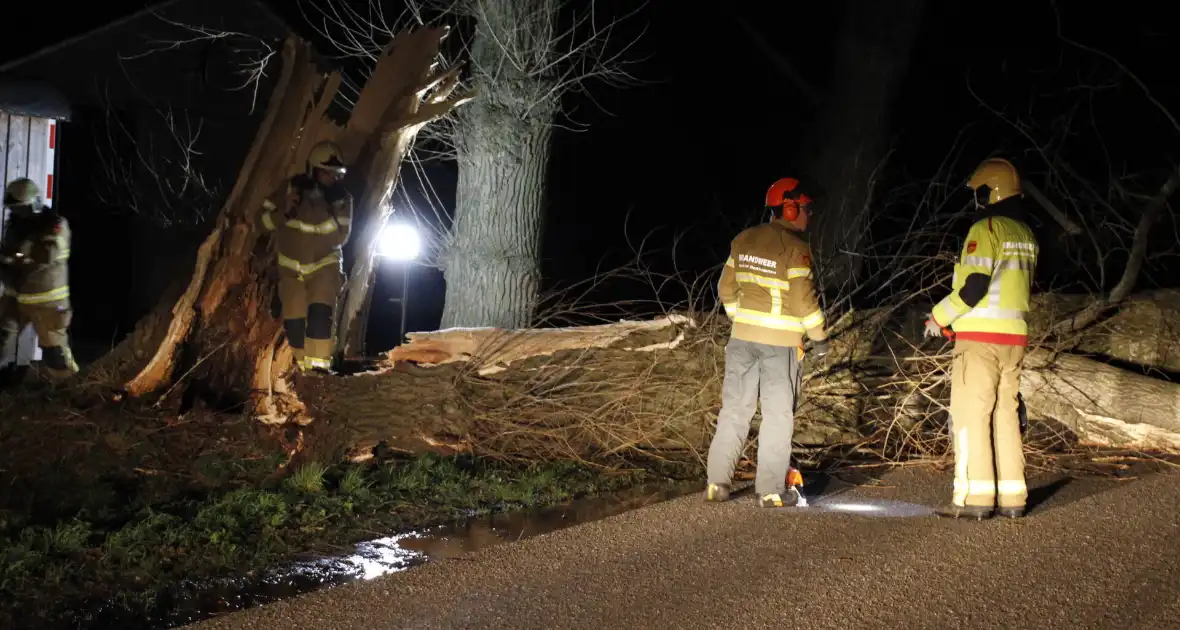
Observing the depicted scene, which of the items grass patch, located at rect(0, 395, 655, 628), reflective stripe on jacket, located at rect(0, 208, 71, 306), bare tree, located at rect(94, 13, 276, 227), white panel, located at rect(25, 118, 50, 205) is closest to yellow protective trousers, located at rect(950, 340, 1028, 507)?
grass patch, located at rect(0, 395, 655, 628)

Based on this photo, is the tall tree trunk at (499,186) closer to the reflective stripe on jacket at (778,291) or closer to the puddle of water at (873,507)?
the reflective stripe on jacket at (778,291)

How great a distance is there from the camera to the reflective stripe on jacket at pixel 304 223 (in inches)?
306

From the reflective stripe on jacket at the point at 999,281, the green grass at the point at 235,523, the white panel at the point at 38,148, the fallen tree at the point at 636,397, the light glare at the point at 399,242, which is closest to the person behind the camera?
the green grass at the point at 235,523

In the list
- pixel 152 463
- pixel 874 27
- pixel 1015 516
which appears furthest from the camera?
pixel 874 27

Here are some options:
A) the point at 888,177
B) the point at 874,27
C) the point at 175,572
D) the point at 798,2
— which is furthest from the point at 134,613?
the point at 798,2

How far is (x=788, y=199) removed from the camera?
6.23 meters

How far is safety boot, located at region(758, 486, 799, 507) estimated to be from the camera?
612 cm

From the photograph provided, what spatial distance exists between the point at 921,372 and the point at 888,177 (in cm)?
784

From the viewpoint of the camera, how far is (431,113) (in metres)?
8.22

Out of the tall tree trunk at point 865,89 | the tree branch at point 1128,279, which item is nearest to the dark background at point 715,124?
the tall tree trunk at point 865,89

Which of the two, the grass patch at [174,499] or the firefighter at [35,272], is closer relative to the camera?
the grass patch at [174,499]

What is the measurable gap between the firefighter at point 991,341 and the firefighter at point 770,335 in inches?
31.8

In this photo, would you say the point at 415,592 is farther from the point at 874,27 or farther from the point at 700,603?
the point at 874,27

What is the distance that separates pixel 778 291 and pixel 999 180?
139cm
